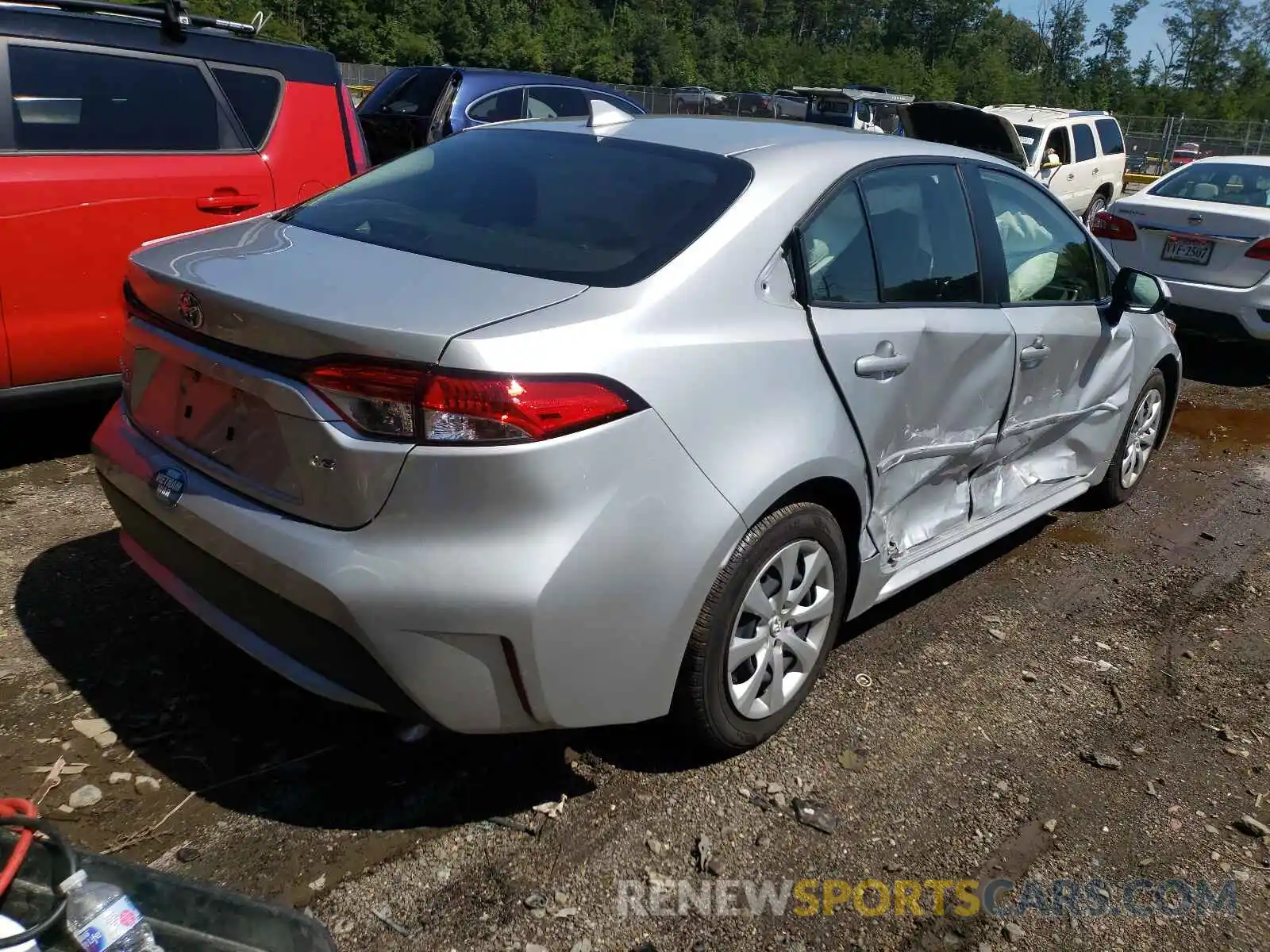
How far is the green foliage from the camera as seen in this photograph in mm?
62094

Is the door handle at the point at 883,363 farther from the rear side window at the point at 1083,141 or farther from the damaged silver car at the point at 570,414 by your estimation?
the rear side window at the point at 1083,141

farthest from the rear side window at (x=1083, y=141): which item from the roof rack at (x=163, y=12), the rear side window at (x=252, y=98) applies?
the roof rack at (x=163, y=12)

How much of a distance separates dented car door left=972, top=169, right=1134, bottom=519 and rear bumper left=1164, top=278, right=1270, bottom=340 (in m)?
3.75

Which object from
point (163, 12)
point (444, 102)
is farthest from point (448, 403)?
point (444, 102)

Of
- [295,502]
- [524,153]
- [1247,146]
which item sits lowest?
[1247,146]

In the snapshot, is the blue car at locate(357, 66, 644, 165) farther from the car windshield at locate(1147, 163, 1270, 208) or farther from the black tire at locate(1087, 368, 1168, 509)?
the black tire at locate(1087, 368, 1168, 509)

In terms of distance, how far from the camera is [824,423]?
286cm

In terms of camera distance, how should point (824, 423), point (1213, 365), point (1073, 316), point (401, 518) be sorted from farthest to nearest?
point (1213, 365), point (1073, 316), point (824, 423), point (401, 518)

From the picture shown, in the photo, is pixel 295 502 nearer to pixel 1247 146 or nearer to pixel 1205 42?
pixel 1247 146

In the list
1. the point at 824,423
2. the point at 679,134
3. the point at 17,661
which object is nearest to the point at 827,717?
the point at 824,423

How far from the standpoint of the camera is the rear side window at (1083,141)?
15.0m

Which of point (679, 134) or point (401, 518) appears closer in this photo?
A: point (401, 518)

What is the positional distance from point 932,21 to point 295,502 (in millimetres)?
110055

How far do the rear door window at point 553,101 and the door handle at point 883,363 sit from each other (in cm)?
833
